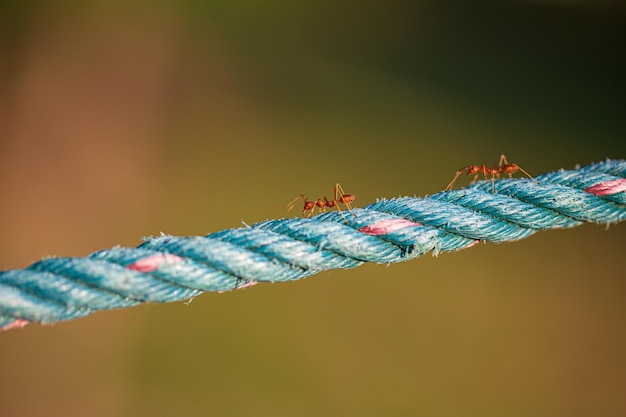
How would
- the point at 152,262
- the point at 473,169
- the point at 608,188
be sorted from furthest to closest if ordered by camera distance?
the point at 473,169 < the point at 608,188 < the point at 152,262

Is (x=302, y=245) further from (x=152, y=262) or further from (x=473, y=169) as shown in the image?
Answer: (x=473, y=169)

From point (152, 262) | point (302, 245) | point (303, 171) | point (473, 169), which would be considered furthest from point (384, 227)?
point (303, 171)

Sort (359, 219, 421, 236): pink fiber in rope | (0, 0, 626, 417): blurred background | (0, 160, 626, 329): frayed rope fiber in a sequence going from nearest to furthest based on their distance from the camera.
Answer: (0, 160, 626, 329): frayed rope fiber, (359, 219, 421, 236): pink fiber in rope, (0, 0, 626, 417): blurred background

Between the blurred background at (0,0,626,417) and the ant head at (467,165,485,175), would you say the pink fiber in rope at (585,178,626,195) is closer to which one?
the ant head at (467,165,485,175)

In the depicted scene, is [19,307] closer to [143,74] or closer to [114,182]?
[114,182]

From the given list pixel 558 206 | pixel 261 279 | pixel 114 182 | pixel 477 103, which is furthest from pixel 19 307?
pixel 477 103

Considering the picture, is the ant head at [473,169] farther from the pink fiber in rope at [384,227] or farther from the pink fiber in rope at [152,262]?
the pink fiber in rope at [152,262]

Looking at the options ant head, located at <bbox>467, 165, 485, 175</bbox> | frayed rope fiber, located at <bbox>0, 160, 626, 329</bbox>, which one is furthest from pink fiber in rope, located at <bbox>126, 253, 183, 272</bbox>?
ant head, located at <bbox>467, 165, 485, 175</bbox>
